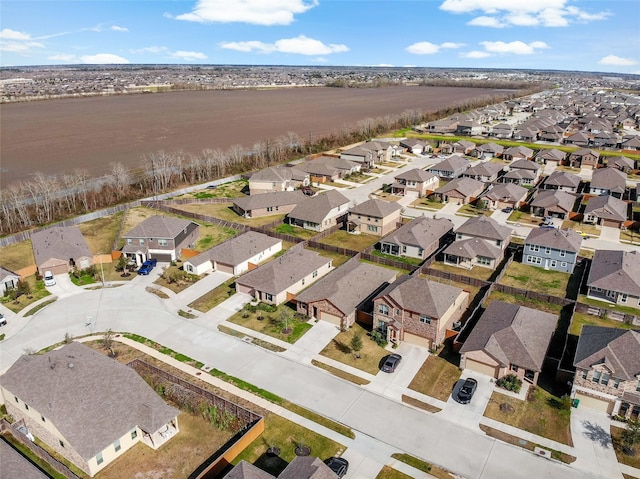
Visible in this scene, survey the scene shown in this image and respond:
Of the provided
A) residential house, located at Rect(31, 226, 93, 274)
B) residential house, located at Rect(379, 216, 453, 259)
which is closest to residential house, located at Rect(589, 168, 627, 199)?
residential house, located at Rect(379, 216, 453, 259)

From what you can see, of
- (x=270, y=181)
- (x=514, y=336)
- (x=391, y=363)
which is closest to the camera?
(x=514, y=336)

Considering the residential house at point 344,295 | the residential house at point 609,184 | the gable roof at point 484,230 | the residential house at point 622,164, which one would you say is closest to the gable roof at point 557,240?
the gable roof at point 484,230

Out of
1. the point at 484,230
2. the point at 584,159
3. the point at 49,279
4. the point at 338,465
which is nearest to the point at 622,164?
the point at 584,159

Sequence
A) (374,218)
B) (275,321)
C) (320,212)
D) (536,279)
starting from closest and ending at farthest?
(275,321) → (536,279) → (374,218) → (320,212)

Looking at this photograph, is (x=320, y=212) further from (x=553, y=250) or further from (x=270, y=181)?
(x=553, y=250)

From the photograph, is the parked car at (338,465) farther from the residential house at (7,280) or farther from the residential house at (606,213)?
the residential house at (606,213)

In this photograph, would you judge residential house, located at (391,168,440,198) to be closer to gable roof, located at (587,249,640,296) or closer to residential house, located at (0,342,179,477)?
gable roof, located at (587,249,640,296)

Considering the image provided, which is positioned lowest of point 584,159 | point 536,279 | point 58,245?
point 536,279

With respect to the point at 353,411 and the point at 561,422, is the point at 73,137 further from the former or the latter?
the point at 561,422
